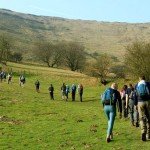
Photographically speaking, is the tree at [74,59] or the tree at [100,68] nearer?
the tree at [100,68]

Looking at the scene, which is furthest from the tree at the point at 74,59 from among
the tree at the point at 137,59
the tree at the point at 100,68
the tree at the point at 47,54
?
the tree at the point at 137,59

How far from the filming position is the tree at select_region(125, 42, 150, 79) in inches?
2734

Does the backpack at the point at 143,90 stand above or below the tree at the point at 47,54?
below

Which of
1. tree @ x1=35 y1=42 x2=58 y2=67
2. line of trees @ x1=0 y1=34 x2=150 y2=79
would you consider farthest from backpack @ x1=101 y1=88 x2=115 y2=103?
tree @ x1=35 y1=42 x2=58 y2=67

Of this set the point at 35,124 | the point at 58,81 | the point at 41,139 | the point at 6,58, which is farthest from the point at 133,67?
the point at 6,58

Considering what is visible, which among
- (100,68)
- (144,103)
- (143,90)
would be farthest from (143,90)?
(100,68)

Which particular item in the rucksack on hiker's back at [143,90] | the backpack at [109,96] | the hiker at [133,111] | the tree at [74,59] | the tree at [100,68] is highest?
the tree at [74,59]

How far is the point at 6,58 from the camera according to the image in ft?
436

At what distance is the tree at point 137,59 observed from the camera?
228 feet

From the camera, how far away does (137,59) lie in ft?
233

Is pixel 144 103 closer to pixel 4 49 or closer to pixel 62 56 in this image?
pixel 4 49

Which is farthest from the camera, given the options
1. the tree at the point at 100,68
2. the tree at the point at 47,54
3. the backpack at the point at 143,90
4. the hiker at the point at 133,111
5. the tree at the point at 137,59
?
the tree at the point at 47,54

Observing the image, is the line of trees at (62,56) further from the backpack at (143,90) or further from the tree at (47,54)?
the backpack at (143,90)

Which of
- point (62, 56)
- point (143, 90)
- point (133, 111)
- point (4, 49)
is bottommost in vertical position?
point (133, 111)
